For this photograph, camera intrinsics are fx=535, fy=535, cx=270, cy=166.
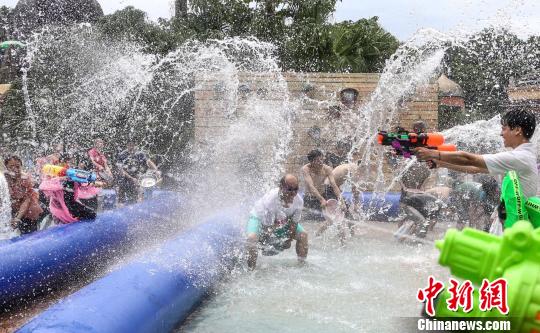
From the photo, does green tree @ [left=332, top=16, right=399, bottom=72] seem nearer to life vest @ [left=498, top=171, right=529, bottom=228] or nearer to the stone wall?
the stone wall

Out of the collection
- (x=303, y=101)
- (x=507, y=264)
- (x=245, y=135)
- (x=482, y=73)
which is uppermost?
(x=482, y=73)

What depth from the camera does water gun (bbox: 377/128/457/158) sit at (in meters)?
3.21

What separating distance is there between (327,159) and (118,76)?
20.2 ft

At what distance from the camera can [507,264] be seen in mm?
1599

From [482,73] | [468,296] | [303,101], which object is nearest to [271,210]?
[468,296]

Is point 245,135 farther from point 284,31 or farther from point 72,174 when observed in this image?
point 284,31

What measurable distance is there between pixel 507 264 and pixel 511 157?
6.01 feet

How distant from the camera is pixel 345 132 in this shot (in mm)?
12391

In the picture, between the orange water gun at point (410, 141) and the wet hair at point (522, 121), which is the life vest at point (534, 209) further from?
the orange water gun at point (410, 141)

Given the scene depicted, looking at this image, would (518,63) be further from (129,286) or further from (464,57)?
(129,286)

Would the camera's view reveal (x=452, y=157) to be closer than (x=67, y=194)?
Yes

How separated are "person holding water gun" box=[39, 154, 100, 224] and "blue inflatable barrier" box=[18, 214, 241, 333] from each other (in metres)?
1.57

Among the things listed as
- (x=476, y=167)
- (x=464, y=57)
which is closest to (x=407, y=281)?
(x=476, y=167)

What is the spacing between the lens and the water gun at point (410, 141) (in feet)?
10.5
